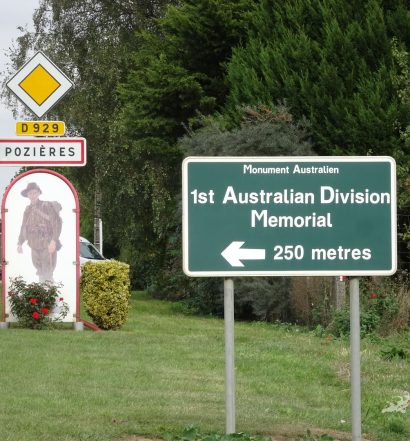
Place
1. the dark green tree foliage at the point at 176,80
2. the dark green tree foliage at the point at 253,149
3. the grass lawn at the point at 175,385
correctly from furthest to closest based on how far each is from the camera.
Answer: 1. the dark green tree foliage at the point at 176,80
2. the dark green tree foliage at the point at 253,149
3. the grass lawn at the point at 175,385

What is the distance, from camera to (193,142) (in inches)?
963

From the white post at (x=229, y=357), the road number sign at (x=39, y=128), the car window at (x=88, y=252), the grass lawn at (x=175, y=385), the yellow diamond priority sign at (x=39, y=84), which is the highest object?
the yellow diamond priority sign at (x=39, y=84)

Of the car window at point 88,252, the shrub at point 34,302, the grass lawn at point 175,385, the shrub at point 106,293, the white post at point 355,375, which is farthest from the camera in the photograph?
the car window at point 88,252

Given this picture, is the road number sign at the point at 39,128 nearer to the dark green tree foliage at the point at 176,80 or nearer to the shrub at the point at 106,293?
the shrub at the point at 106,293

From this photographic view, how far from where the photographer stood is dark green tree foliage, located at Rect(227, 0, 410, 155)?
23.6 meters

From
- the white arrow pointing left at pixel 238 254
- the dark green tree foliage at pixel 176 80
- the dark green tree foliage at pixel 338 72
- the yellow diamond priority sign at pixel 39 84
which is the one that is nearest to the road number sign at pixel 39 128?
the yellow diamond priority sign at pixel 39 84

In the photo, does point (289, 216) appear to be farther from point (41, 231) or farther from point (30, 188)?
point (30, 188)

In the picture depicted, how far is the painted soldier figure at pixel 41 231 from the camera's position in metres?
17.4

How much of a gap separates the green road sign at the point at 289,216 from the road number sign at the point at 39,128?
250 inches

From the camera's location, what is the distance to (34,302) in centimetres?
1711

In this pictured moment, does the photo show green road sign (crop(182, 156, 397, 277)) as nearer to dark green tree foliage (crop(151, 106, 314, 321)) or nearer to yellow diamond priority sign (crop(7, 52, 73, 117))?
yellow diamond priority sign (crop(7, 52, 73, 117))

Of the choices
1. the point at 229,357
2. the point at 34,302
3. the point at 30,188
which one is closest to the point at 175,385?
the point at 229,357

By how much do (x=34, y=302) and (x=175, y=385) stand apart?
6692 millimetres

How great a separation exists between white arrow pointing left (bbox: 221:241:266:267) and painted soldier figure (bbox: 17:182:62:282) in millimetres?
11034
